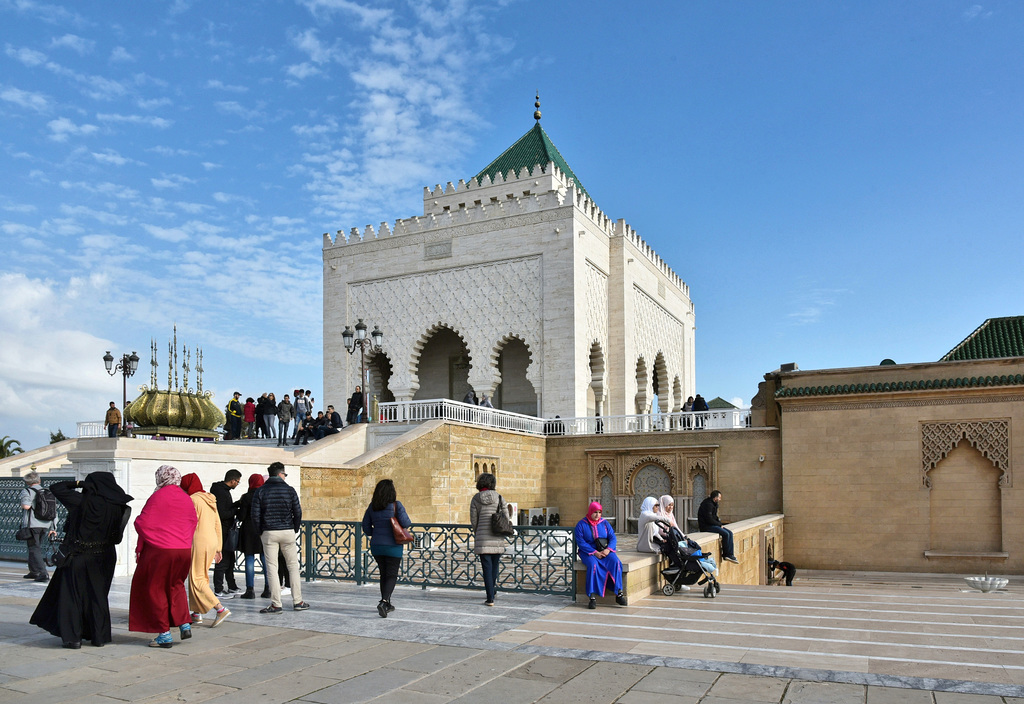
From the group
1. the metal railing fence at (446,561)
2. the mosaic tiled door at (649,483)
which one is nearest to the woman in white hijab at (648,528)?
the metal railing fence at (446,561)

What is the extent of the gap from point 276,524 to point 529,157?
72.0ft

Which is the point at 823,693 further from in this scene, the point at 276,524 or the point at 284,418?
the point at 284,418

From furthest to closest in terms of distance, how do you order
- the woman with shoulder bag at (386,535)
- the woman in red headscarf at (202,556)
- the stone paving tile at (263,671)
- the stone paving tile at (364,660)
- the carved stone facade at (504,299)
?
1. the carved stone facade at (504,299)
2. the woman with shoulder bag at (386,535)
3. the woman in red headscarf at (202,556)
4. the stone paving tile at (364,660)
5. the stone paving tile at (263,671)

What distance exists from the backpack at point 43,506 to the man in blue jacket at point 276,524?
9.57ft

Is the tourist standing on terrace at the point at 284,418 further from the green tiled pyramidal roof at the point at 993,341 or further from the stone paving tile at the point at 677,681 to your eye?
the green tiled pyramidal roof at the point at 993,341

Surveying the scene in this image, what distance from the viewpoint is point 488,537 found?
692cm

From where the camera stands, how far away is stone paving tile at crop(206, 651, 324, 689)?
450 centimetres

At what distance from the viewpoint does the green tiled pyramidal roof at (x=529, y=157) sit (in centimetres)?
2641

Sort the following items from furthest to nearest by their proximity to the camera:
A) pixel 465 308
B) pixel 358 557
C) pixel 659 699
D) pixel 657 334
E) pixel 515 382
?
pixel 657 334 < pixel 515 382 < pixel 465 308 < pixel 358 557 < pixel 659 699

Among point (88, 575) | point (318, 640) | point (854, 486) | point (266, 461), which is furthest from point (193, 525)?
point (854, 486)

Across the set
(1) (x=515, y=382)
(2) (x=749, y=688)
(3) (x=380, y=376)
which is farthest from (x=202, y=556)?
(3) (x=380, y=376)

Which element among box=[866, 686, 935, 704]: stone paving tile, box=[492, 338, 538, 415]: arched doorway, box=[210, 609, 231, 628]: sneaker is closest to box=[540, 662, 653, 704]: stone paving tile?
box=[866, 686, 935, 704]: stone paving tile

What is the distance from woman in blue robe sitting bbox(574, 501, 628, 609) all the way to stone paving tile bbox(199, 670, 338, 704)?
109 inches

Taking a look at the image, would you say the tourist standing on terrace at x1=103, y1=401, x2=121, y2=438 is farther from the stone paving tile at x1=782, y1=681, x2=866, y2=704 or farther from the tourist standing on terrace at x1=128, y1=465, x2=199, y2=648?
the stone paving tile at x1=782, y1=681, x2=866, y2=704
